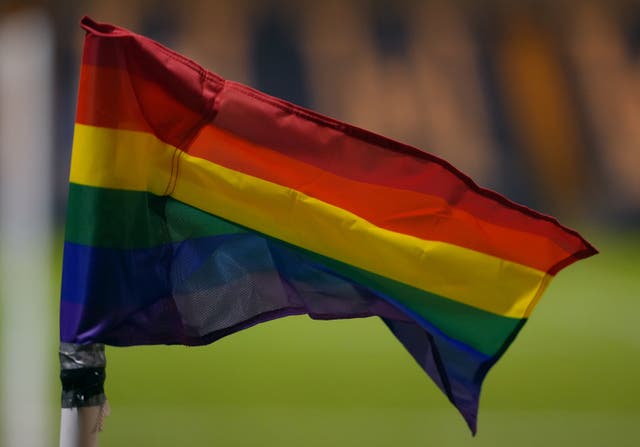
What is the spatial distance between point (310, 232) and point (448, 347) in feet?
0.90

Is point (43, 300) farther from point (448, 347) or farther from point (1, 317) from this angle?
point (448, 347)

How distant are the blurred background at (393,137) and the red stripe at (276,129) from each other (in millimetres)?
1733

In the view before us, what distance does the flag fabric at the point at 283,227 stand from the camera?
164 centimetres

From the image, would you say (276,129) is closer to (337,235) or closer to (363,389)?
(337,235)

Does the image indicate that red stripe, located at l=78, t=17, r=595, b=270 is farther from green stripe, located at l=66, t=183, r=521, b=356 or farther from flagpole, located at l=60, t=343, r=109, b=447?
flagpole, located at l=60, t=343, r=109, b=447

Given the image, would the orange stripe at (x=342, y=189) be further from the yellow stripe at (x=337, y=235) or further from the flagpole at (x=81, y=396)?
the flagpole at (x=81, y=396)

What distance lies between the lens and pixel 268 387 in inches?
140

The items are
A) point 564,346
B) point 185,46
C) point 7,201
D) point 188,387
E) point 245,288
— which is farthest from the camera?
point 185,46

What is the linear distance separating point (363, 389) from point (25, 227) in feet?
4.69

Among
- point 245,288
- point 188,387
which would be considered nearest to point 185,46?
point 188,387

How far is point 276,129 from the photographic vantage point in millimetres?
1712

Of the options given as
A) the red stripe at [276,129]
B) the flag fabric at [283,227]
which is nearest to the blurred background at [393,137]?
the flag fabric at [283,227]

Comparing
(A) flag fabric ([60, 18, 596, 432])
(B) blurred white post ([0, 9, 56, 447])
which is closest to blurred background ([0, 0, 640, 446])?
(B) blurred white post ([0, 9, 56, 447])

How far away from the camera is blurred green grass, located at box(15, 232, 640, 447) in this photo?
3.34 metres
